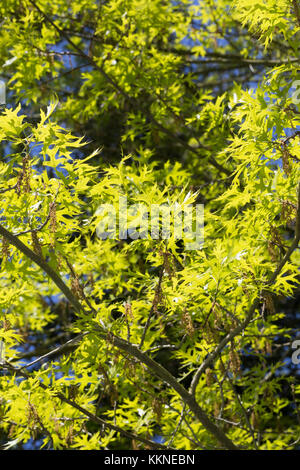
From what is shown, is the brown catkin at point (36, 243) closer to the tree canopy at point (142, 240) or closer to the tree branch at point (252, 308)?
the tree canopy at point (142, 240)

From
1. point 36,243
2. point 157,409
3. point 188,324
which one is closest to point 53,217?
point 36,243

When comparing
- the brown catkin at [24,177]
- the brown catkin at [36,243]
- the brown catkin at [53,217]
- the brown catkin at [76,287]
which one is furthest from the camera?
the brown catkin at [76,287]

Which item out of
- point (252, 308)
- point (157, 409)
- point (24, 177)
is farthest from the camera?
point (157, 409)

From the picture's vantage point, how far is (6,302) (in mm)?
3521

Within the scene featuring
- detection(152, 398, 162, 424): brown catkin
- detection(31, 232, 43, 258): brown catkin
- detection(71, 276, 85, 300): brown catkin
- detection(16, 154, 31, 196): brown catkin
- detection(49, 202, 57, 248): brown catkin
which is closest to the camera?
detection(16, 154, 31, 196): brown catkin

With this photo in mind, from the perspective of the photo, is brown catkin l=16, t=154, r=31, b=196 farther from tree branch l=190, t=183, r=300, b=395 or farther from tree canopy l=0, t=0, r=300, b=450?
tree branch l=190, t=183, r=300, b=395

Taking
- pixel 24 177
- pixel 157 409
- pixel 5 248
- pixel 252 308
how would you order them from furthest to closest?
pixel 157 409 < pixel 252 308 < pixel 5 248 < pixel 24 177

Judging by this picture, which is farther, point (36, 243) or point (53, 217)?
point (36, 243)

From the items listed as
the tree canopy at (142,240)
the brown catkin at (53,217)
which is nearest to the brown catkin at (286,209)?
the tree canopy at (142,240)

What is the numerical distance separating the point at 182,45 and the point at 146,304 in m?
4.67

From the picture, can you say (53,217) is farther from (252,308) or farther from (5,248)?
(252,308)

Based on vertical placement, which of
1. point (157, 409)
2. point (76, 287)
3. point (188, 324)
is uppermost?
point (76, 287)

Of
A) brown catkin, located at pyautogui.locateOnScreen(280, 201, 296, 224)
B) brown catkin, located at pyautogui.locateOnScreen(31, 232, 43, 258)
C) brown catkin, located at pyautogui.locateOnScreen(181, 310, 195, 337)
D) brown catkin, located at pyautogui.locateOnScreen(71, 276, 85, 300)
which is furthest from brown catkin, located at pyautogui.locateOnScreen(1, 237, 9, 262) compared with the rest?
brown catkin, located at pyautogui.locateOnScreen(280, 201, 296, 224)
